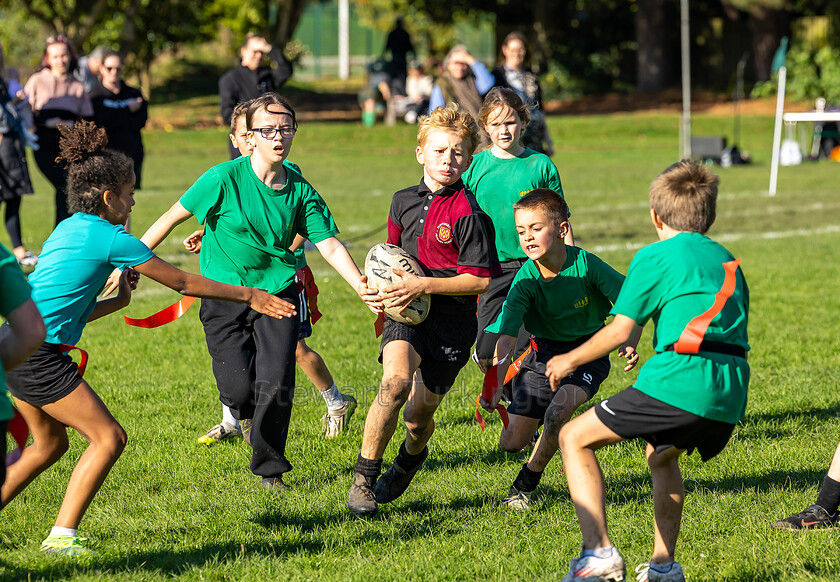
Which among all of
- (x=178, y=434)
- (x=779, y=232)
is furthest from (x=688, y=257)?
(x=779, y=232)

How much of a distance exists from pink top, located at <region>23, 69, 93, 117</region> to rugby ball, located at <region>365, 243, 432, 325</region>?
301 inches

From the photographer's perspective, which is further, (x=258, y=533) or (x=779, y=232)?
(x=779, y=232)

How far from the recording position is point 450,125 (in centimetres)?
496

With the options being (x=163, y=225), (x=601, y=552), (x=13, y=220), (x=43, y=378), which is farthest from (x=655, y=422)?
(x=13, y=220)

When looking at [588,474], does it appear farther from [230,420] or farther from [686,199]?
[230,420]

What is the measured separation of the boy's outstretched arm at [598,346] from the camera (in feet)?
12.2

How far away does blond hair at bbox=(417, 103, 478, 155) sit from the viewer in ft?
16.3

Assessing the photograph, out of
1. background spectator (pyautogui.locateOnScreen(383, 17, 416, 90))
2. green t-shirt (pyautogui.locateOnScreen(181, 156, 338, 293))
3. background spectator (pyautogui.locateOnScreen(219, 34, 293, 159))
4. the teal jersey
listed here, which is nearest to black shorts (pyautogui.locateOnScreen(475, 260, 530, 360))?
green t-shirt (pyautogui.locateOnScreen(181, 156, 338, 293))

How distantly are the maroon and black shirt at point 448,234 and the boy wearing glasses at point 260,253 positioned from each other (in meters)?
0.36

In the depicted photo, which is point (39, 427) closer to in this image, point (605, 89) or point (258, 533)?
point (258, 533)

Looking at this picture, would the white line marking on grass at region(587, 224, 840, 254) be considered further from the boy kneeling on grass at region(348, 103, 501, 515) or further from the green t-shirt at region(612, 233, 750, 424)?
the green t-shirt at region(612, 233, 750, 424)

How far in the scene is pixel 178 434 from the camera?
6098 millimetres

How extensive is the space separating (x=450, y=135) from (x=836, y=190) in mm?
16190

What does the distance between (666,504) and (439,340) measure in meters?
1.50
